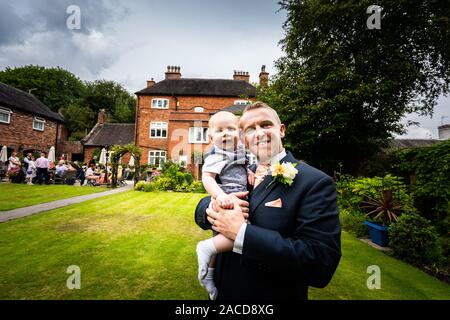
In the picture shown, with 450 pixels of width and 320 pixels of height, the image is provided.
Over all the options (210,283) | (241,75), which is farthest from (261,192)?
(241,75)

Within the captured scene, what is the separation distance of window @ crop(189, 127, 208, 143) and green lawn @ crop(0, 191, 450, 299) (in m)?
21.3

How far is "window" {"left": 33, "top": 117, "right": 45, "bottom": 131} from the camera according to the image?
98.1 feet

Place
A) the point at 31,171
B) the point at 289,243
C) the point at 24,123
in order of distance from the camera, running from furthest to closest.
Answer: the point at 24,123 < the point at 31,171 < the point at 289,243

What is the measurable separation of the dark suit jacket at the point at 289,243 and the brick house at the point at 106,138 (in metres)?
37.7

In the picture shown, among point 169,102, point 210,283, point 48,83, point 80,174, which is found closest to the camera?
point 210,283

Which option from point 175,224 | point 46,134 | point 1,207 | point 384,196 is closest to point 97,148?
point 46,134

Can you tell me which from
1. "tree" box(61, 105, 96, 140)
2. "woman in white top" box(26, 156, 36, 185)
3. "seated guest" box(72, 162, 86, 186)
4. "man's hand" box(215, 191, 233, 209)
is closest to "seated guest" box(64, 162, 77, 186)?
"seated guest" box(72, 162, 86, 186)

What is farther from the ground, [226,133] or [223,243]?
[226,133]

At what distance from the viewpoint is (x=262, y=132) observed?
185 cm

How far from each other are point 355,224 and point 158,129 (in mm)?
29332

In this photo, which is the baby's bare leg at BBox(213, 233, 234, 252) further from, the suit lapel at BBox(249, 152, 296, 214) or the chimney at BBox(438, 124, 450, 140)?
the chimney at BBox(438, 124, 450, 140)

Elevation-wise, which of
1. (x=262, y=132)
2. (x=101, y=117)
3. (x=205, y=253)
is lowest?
(x=205, y=253)

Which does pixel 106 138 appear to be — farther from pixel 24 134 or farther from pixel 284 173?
pixel 284 173
